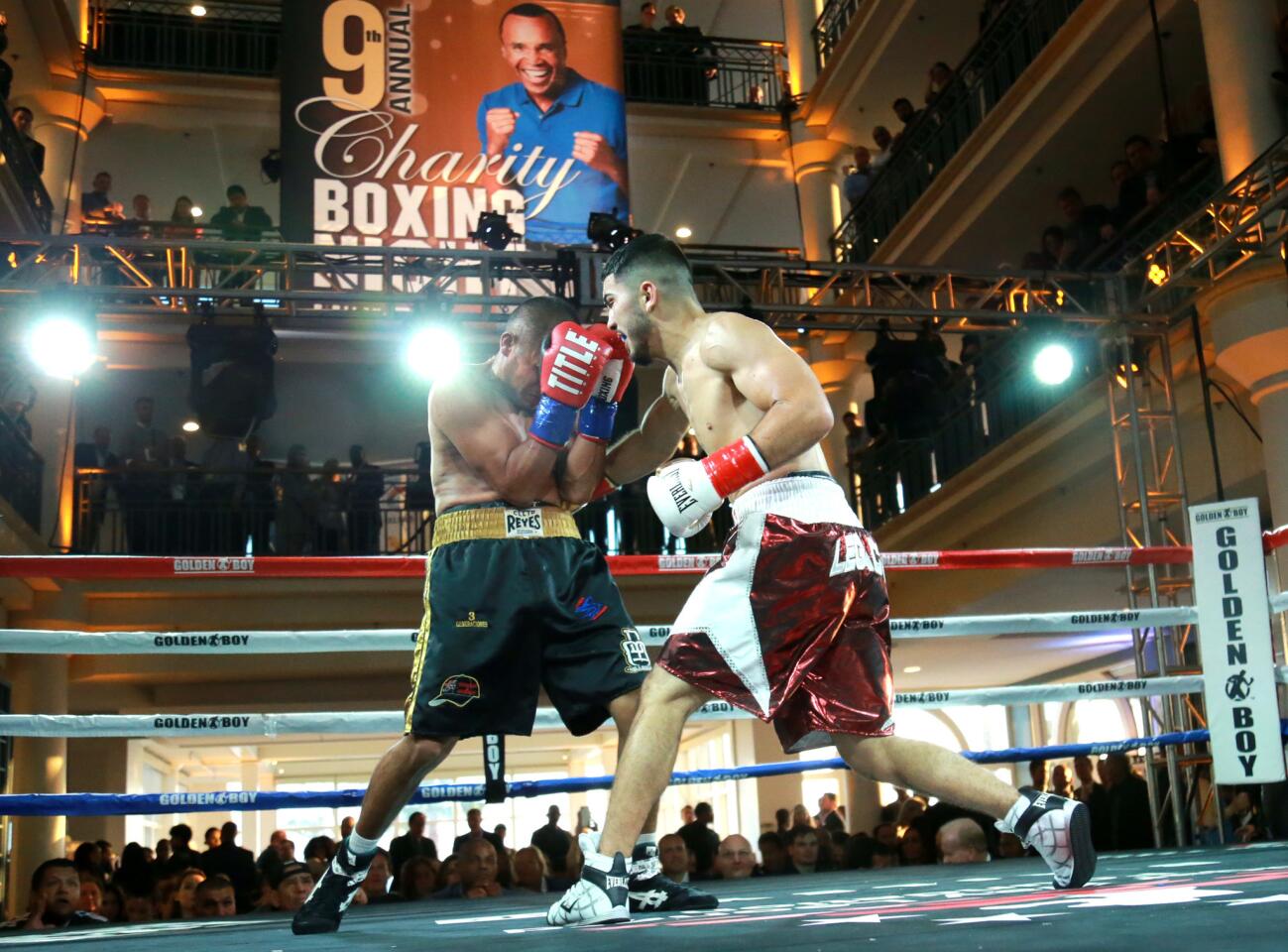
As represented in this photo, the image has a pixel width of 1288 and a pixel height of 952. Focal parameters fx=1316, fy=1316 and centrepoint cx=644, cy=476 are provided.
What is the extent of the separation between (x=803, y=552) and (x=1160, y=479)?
552cm

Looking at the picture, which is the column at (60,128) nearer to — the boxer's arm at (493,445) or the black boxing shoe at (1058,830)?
the boxer's arm at (493,445)

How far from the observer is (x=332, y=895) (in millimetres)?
2428

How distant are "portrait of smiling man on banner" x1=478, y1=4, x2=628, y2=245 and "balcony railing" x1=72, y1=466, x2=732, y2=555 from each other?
2636mm

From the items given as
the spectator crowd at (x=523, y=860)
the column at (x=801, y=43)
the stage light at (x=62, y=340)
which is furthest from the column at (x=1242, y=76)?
the stage light at (x=62, y=340)

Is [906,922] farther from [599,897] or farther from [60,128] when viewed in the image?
[60,128]

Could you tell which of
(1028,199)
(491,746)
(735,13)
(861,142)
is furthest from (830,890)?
(735,13)

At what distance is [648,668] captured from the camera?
2.49 m

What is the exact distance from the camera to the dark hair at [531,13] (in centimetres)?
973

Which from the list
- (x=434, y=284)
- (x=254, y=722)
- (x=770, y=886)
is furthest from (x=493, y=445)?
(x=434, y=284)

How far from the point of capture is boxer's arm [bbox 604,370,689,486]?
8.70 ft

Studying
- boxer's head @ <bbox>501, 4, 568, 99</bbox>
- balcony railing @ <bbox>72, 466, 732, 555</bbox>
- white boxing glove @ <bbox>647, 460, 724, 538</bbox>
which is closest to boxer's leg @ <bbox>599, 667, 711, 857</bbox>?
white boxing glove @ <bbox>647, 460, 724, 538</bbox>

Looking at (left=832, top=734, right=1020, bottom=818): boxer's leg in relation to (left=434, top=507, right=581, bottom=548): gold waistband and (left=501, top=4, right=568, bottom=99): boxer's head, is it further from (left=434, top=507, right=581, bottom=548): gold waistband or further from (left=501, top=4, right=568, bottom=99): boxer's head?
(left=501, top=4, right=568, bottom=99): boxer's head

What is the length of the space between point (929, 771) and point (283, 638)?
1.98m

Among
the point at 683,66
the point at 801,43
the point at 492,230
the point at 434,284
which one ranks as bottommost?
the point at 434,284
